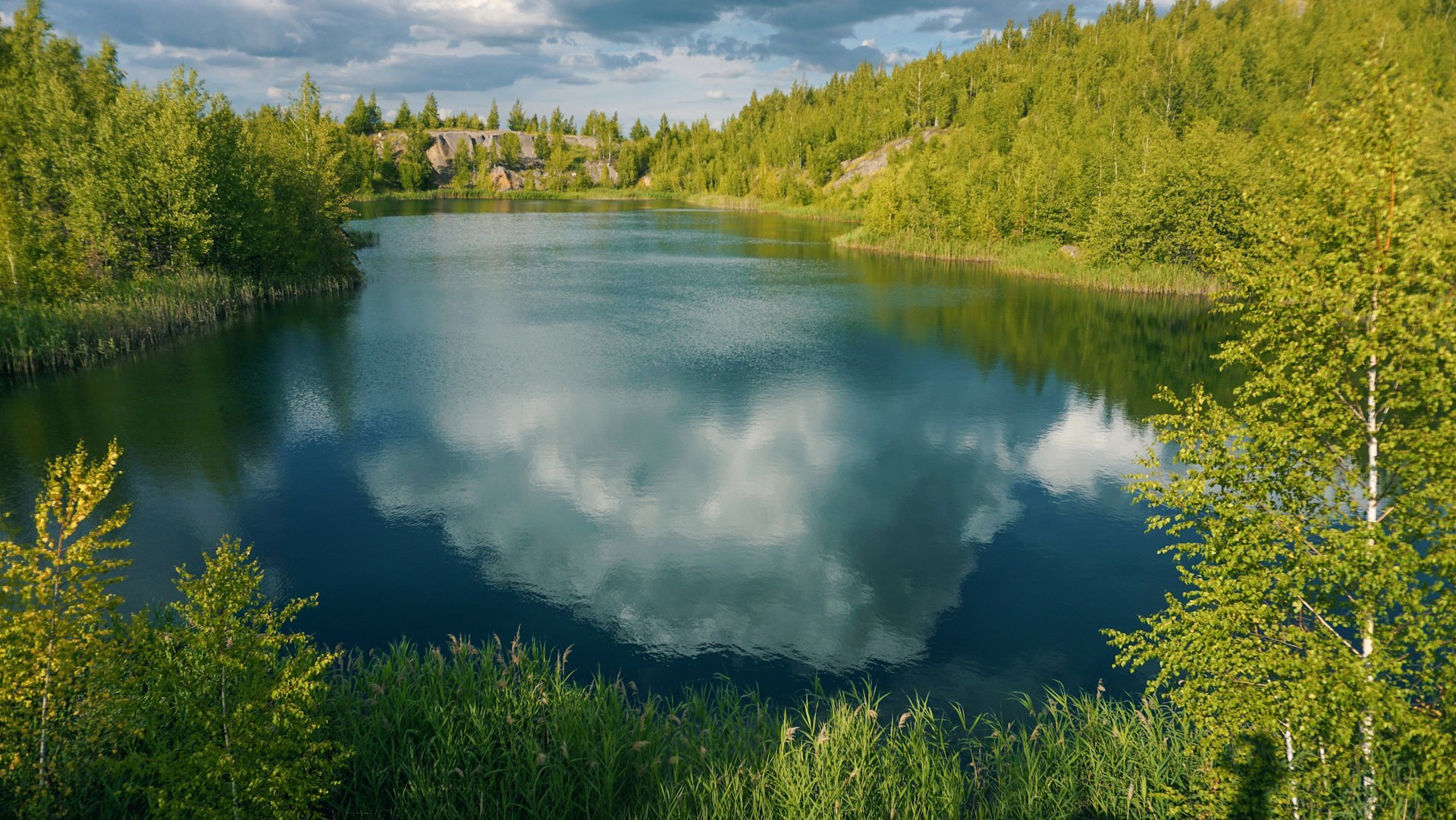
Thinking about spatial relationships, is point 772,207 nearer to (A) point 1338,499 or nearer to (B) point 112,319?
(B) point 112,319

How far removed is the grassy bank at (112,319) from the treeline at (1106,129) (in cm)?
3667

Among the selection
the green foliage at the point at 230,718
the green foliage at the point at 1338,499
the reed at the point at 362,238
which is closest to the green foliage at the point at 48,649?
the green foliage at the point at 230,718

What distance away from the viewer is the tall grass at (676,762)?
27.4 ft

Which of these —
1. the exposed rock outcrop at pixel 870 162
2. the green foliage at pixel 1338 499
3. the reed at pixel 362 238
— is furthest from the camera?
the exposed rock outcrop at pixel 870 162

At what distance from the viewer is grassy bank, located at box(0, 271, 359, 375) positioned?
93.9 ft

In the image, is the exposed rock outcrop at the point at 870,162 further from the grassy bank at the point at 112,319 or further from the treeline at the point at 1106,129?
the grassy bank at the point at 112,319

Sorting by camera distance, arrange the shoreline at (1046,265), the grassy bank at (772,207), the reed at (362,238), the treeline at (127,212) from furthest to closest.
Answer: the grassy bank at (772,207) → the reed at (362,238) → the shoreline at (1046,265) → the treeline at (127,212)

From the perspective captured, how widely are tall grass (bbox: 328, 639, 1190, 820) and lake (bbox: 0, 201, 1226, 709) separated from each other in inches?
116

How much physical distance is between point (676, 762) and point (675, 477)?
1255 cm

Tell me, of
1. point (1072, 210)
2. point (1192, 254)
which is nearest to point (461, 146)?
point (1072, 210)

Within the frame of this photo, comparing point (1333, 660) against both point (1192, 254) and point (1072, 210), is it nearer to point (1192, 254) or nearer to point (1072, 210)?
point (1192, 254)

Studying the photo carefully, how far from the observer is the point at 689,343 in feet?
121

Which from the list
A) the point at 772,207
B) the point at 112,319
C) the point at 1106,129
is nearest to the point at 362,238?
the point at 112,319

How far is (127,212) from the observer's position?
36906 mm
